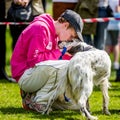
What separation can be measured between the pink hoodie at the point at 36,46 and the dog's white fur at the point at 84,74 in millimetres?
568

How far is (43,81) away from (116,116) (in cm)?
93

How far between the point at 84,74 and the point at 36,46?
0.81 m

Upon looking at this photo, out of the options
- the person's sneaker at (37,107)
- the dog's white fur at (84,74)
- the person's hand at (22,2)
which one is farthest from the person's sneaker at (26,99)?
the person's hand at (22,2)

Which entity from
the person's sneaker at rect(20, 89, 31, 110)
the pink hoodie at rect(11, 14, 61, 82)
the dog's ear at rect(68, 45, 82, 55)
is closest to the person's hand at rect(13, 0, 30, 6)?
the pink hoodie at rect(11, 14, 61, 82)

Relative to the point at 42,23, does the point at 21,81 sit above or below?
below

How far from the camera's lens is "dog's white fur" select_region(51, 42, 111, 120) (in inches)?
268

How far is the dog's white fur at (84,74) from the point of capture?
6797 mm

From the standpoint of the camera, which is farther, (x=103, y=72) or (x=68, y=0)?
(x=68, y=0)

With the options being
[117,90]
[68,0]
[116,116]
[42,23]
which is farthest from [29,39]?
[68,0]

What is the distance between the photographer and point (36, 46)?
24.0 feet

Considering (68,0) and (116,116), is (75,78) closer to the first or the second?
(116,116)

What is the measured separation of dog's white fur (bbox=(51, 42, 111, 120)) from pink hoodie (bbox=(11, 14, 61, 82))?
568mm

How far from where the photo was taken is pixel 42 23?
7422 mm

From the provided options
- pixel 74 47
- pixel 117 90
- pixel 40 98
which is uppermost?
pixel 74 47
